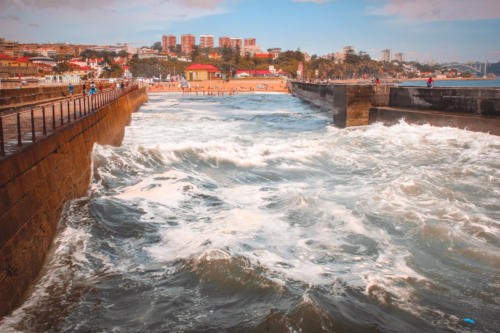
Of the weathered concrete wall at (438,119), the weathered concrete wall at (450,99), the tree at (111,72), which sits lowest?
the weathered concrete wall at (438,119)

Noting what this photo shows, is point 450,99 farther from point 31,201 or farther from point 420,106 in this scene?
point 31,201

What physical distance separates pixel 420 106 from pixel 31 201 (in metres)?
17.4

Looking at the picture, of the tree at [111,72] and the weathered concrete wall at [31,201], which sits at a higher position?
the tree at [111,72]

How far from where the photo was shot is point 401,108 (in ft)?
66.3

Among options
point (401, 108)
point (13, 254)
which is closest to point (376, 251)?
point (13, 254)

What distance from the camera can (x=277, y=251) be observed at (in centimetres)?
642

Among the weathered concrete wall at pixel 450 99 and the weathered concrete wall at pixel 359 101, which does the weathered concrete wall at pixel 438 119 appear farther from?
the weathered concrete wall at pixel 359 101

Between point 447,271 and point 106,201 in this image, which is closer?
point 447,271

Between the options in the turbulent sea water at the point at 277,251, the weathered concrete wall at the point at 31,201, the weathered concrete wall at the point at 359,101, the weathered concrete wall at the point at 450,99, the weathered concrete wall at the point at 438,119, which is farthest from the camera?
the weathered concrete wall at the point at 359,101

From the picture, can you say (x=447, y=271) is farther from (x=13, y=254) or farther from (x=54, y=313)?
(x=13, y=254)

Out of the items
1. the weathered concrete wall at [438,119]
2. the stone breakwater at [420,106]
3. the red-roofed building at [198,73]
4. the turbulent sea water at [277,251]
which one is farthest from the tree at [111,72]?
the turbulent sea water at [277,251]

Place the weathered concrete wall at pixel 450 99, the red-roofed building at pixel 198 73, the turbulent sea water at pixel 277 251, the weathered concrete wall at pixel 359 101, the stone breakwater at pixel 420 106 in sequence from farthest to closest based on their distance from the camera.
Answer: the red-roofed building at pixel 198 73
the weathered concrete wall at pixel 359 101
the stone breakwater at pixel 420 106
the weathered concrete wall at pixel 450 99
the turbulent sea water at pixel 277 251

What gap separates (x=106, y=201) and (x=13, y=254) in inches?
145

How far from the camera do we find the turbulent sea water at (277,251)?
4.72 metres
